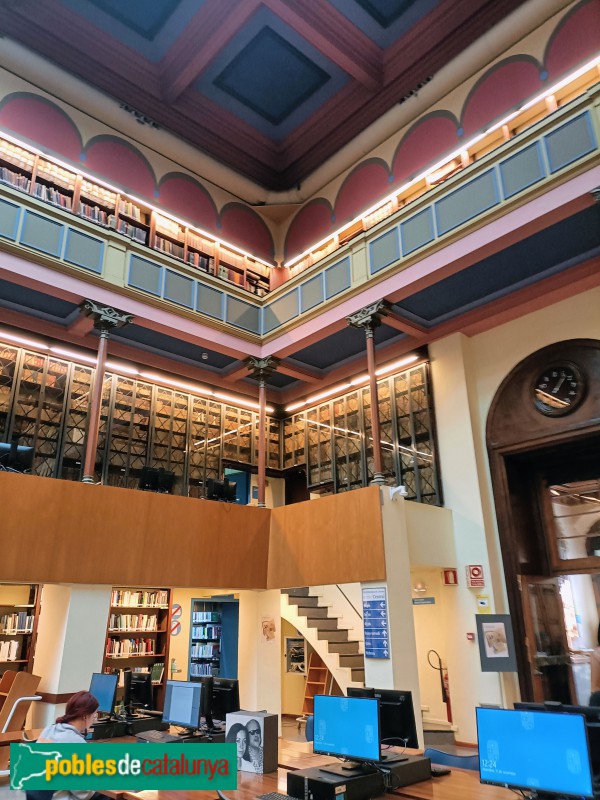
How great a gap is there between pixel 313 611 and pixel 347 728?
5.84m

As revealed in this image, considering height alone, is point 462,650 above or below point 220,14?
below

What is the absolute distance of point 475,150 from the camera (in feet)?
28.9

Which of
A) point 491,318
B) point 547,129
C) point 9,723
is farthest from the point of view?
point 491,318

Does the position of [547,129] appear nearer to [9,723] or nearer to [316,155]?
[316,155]

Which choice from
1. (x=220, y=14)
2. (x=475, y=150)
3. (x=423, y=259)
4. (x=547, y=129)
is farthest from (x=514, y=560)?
(x=220, y=14)

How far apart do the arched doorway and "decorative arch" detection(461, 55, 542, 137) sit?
3.51 m

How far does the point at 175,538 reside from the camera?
7664mm

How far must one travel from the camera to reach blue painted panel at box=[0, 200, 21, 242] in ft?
23.9

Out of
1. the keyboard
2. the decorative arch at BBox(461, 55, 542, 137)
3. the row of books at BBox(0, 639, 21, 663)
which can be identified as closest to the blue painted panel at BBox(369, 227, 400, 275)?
the decorative arch at BBox(461, 55, 542, 137)

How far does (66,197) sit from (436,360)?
6.20 metres

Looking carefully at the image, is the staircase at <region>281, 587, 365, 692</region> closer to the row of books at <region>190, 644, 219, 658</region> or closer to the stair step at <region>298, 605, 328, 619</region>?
the stair step at <region>298, 605, 328, 619</region>

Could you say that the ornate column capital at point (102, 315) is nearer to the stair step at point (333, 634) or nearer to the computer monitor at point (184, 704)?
the computer monitor at point (184, 704)

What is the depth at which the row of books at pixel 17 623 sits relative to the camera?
Answer: 320 inches

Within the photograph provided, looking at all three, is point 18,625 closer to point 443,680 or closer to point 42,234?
point 42,234
